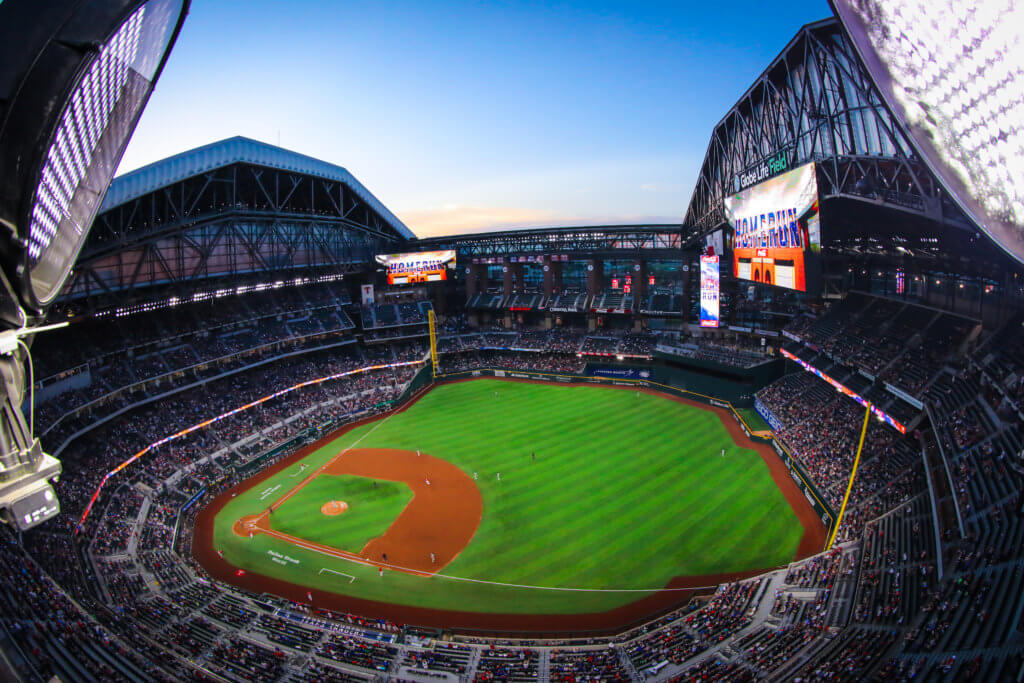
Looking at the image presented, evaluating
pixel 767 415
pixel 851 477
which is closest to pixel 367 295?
pixel 767 415

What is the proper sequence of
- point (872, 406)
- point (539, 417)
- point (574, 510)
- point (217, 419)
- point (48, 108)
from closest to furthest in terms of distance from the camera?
point (48, 108) → point (574, 510) → point (872, 406) → point (217, 419) → point (539, 417)

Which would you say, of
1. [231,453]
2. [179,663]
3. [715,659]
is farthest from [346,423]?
[715,659]

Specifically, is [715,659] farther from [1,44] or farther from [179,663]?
[1,44]

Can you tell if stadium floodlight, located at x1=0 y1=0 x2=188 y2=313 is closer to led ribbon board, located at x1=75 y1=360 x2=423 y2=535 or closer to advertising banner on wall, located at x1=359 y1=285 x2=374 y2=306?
led ribbon board, located at x1=75 y1=360 x2=423 y2=535

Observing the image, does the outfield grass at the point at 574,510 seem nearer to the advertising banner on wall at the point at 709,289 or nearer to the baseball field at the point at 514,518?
the baseball field at the point at 514,518

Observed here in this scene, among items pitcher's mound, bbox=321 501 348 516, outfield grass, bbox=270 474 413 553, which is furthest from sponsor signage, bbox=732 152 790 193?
pitcher's mound, bbox=321 501 348 516

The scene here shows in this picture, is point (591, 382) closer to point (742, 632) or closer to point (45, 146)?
point (742, 632)
